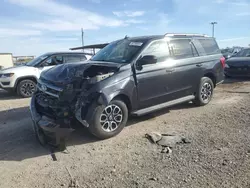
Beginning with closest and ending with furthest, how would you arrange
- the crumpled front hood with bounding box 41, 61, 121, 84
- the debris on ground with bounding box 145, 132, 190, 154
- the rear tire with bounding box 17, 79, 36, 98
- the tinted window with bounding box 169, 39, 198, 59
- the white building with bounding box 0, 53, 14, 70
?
the debris on ground with bounding box 145, 132, 190, 154
the crumpled front hood with bounding box 41, 61, 121, 84
the tinted window with bounding box 169, 39, 198, 59
the rear tire with bounding box 17, 79, 36, 98
the white building with bounding box 0, 53, 14, 70

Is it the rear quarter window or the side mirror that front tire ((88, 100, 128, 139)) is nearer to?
the side mirror

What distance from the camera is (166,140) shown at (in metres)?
4.33

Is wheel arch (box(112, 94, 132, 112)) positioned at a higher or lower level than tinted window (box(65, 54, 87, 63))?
lower

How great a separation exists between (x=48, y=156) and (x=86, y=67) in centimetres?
180

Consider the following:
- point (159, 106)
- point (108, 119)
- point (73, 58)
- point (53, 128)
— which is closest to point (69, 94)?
point (53, 128)

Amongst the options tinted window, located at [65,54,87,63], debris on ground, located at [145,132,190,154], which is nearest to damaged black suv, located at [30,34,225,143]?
debris on ground, located at [145,132,190,154]

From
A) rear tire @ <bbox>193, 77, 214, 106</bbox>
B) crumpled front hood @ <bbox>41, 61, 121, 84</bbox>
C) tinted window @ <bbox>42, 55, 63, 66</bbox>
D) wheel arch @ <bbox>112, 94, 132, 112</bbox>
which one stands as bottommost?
rear tire @ <bbox>193, 77, 214, 106</bbox>

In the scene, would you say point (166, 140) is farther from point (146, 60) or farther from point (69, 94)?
point (69, 94)

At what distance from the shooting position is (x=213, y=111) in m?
6.11

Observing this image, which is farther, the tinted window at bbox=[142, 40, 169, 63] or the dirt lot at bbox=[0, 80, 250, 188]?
the tinted window at bbox=[142, 40, 169, 63]

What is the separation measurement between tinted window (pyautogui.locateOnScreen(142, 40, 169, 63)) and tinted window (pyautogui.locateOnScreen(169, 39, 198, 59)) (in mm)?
204

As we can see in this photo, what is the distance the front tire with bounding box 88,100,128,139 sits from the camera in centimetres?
420

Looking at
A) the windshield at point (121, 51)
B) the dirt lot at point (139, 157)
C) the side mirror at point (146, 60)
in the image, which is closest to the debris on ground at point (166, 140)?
the dirt lot at point (139, 157)

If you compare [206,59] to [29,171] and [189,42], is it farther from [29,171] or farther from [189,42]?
[29,171]
